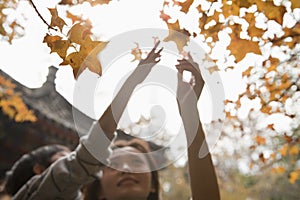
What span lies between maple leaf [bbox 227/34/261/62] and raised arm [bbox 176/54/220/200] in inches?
9.4

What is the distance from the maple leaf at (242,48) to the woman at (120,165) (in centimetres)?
24

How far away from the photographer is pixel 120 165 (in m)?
2.14

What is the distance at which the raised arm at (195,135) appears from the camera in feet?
4.33

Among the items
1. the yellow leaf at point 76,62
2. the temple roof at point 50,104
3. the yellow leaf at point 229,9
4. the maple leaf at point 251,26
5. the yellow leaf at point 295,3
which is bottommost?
the temple roof at point 50,104

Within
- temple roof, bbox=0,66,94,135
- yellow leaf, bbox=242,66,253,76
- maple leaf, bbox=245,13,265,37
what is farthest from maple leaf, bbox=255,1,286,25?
temple roof, bbox=0,66,94,135

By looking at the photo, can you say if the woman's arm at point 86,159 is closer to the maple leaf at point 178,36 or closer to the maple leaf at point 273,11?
the maple leaf at point 178,36

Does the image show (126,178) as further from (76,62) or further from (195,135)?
(76,62)

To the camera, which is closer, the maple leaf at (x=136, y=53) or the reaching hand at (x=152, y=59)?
the reaching hand at (x=152, y=59)

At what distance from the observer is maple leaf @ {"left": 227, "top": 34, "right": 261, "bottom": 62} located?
1.57m

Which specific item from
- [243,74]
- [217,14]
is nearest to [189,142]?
[217,14]

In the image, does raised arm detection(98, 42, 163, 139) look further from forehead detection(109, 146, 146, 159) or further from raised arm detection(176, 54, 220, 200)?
forehead detection(109, 146, 146, 159)

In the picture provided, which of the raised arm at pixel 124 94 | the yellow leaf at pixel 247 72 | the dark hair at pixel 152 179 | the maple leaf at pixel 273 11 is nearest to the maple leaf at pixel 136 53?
the raised arm at pixel 124 94

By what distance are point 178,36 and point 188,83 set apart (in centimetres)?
18

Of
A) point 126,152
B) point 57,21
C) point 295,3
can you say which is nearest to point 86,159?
point 126,152
